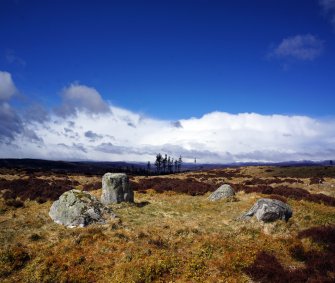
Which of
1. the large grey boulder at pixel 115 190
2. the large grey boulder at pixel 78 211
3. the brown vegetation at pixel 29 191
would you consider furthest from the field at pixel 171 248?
the brown vegetation at pixel 29 191

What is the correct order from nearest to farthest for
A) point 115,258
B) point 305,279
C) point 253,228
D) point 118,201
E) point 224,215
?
point 305,279
point 115,258
point 253,228
point 224,215
point 118,201

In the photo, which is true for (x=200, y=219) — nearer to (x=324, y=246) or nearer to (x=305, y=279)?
(x=324, y=246)

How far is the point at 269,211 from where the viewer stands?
22.6 m

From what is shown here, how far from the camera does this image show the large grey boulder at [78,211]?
74.9ft

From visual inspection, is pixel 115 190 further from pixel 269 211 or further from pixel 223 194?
pixel 269 211

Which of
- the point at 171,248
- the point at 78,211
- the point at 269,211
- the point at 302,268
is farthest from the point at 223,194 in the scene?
the point at 302,268

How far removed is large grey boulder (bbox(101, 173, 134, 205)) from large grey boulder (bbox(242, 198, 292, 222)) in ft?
38.3

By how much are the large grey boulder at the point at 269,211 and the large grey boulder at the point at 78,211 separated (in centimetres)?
1077

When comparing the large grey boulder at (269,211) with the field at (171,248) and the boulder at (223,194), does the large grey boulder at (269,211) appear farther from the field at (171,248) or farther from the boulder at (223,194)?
the boulder at (223,194)

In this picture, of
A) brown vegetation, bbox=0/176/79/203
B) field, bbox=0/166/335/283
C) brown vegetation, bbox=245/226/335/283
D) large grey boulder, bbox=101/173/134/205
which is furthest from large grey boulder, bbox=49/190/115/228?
brown vegetation, bbox=245/226/335/283

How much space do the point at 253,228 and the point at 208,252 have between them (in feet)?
17.3

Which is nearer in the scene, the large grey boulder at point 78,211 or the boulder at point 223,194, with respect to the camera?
the large grey boulder at point 78,211

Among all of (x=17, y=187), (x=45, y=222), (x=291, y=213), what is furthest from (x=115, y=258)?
(x=17, y=187)

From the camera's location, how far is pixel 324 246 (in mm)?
18516
